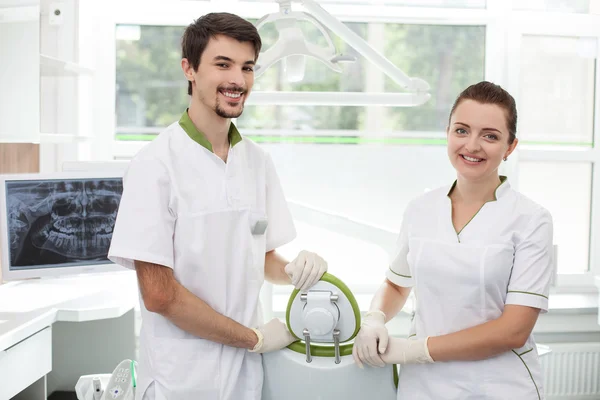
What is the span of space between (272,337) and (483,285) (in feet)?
1.57

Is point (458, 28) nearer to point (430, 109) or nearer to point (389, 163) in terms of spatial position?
point (430, 109)

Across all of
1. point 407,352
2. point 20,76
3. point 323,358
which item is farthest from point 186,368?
point 20,76

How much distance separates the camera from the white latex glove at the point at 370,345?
54.9 inches

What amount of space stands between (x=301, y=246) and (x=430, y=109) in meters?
0.96

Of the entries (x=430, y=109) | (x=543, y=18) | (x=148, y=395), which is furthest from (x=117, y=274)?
(x=543, y=18)

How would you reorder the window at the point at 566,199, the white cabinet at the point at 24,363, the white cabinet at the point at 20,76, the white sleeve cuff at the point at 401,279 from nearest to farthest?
the white sleeve cuff at the point at 401,279 < the white cabinet at the point at 24,363 < the white cabinet at the point at 20,76 < the window at the point at 566,199

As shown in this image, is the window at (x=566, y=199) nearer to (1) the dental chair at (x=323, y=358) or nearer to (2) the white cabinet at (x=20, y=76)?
(1) the dental chair at (x=323, y=358)

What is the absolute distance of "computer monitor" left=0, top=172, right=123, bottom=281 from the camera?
2158 mm

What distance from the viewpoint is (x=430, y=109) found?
10.7 feet

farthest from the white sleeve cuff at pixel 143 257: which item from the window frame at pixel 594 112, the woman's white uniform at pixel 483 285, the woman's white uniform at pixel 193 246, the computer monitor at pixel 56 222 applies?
the window frame at pixel 594 112

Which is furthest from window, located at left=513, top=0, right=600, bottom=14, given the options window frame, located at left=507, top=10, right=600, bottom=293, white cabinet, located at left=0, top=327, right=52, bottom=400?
white cabinet, located at left=0, top=327, right=52, bottom=400

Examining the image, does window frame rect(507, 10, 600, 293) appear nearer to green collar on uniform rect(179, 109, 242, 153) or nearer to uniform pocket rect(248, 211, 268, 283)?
uniform pocket rect(248, 211, 268, 283)

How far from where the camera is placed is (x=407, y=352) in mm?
1405

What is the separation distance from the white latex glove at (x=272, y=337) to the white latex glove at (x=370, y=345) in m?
0.15
